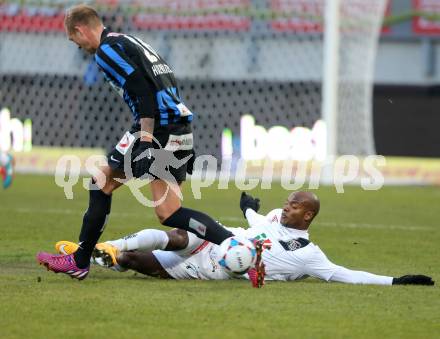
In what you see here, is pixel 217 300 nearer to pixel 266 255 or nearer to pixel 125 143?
pixel 266 255

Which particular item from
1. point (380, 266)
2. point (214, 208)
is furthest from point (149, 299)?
point (214, 208)

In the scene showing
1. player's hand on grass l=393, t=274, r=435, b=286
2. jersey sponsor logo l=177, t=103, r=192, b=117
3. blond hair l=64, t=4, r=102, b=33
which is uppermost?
blond hair l=64, t=4, r=102, b=33

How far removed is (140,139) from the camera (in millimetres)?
7039

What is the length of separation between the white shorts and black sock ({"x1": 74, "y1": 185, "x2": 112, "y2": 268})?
466 millimetres

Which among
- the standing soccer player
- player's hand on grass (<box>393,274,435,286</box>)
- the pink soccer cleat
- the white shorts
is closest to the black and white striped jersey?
the standing soccer player

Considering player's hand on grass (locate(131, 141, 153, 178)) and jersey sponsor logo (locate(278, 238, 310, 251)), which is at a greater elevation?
player's hand on grass (locate(131, 141, 153, 178))

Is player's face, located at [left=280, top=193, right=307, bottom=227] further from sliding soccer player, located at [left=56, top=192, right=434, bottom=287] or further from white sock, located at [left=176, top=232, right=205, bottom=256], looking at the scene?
white sock, located at [left=176, top=232, right=205, bottom=256]

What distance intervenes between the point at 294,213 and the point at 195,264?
75 centimetres

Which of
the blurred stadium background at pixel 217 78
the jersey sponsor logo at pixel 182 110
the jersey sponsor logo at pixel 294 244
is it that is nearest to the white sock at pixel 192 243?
the jersey sponsor logo at pixel 294 244

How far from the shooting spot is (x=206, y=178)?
57.7 feet

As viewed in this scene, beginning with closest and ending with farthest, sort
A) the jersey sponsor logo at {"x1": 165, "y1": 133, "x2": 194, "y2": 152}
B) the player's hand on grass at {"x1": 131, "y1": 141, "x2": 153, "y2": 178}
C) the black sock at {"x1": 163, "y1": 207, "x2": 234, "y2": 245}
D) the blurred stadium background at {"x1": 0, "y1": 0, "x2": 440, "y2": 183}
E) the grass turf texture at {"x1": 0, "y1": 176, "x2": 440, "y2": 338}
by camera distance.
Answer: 1. the grass turf texture at {"x1": 0, "y1": 176, "x2": 440, "y2": 338}
2. the player's hand on grass at {"x1": 131, "y1": 141, "x2": 153, "y2": 178}
3. the black sock at {"x1": 163, "y1": 207, "x2": 234, "y2": 245}
4. the jersey sponsor logo at {"x1": 165, "y1": 133, "x2": 194, "y2": 152}
5. the blurred stadium background at {"x1": 0, "y1": 0, "x2": 440, "y2": 183}

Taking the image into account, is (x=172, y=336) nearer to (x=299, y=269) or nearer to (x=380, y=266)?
(x=299, y=269)

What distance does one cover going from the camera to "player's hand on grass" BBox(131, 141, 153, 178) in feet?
22.8

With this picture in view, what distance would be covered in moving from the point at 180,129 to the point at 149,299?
52.4 inches
